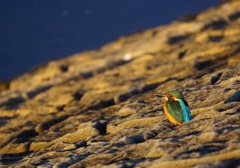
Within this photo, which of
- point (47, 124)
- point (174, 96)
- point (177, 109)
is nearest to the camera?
point (177, 109)

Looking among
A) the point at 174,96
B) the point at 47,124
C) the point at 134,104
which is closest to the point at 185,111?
the point at 174,96

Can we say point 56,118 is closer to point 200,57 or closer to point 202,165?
point 200,57

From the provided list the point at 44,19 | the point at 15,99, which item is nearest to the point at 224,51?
the point at 15,99

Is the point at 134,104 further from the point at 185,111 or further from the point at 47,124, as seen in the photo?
the point at 185,111

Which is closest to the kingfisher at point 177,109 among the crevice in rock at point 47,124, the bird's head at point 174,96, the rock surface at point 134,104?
the bird's head at point 174,96

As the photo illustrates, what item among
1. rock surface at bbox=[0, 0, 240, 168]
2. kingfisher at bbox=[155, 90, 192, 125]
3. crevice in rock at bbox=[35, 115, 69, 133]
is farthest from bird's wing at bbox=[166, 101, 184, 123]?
crevice in rock at bbox=[35, 115, 69, 133]

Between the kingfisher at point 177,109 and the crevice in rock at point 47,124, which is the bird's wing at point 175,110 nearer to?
the kingfisher at point 177,109

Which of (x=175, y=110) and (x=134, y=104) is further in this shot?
(x=134, y=104)

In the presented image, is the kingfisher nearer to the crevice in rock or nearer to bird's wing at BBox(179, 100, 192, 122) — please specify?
bird's wing at BBox(179, 100, 192, 122)
